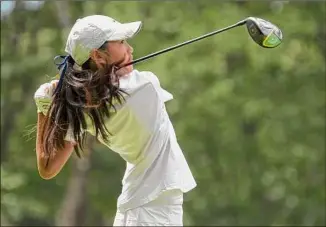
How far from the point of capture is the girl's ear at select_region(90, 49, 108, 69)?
1817mm

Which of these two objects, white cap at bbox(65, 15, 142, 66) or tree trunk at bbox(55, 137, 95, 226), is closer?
white cap at bbox(65, 15, 142, 66)

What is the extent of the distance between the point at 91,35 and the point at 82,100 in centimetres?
16

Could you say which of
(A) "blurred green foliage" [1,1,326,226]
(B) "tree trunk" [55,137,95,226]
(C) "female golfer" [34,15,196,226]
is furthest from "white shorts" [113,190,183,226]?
(B) "tree trunk" [55,137,95,226]

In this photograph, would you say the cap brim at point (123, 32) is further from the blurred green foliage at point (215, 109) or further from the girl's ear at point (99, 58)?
the blurred green foliage at point (215, 109)

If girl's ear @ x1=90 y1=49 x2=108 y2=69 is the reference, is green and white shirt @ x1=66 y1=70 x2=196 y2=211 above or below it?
below

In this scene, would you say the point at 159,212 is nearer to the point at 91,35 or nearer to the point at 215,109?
the point at 91,35

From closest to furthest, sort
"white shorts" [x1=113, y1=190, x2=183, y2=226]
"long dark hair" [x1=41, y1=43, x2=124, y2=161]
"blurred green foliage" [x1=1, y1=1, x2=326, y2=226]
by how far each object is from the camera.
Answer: "long dark hair" [x1=41, y1=43, x2=124, y2=161]
"white shorts" [x1=113, y1=190, x2=183, y2=226]
"blurred green foliage" [x1=1, y1=1, x2=326, y2=226]

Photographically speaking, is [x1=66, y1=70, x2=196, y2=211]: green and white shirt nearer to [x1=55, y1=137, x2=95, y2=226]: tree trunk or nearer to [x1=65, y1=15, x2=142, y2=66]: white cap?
[x1=65, y1=15, x2=142, y2=66]: white cap

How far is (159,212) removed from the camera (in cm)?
191

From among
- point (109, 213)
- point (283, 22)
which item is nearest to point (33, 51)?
point (109, 213)

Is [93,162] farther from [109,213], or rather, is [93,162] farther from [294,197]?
[294,197]

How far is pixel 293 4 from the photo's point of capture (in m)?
5.51

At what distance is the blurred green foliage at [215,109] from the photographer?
5352 millimetres

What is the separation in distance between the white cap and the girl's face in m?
0.02
